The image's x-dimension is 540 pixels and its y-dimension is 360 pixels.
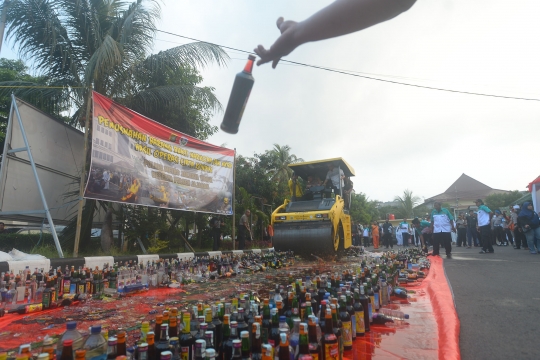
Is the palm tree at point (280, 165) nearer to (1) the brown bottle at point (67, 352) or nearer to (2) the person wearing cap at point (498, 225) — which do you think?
(2) the person wearing cap at point (498, 225)

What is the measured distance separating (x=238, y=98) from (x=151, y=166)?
20.1ft

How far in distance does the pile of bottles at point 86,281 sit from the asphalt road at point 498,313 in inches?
171

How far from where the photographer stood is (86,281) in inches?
191

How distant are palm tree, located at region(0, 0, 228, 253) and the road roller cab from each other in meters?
4.50

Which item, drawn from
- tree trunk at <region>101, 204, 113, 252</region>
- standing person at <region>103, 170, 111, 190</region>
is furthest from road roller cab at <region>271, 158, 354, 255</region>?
tree trunk at <region>101, 204, 113, 252</region>

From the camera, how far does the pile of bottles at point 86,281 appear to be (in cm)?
423

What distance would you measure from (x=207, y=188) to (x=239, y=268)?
3.37 metres

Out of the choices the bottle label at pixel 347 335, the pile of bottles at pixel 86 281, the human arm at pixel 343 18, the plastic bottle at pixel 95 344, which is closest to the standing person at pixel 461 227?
the pile of bottles at pixel 86 281

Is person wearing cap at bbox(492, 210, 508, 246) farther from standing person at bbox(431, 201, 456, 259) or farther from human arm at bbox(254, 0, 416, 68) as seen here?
human arm at bbox(254, 0, 416, 68)

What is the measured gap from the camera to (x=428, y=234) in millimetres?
13391

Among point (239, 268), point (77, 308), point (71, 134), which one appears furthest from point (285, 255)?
point (71, 134)

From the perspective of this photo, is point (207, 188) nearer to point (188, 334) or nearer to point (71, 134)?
point (71, 134)

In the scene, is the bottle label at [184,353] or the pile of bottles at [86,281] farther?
the pile of bottles at [86,281]

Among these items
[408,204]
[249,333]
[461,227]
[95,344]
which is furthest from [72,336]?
[408,204]
